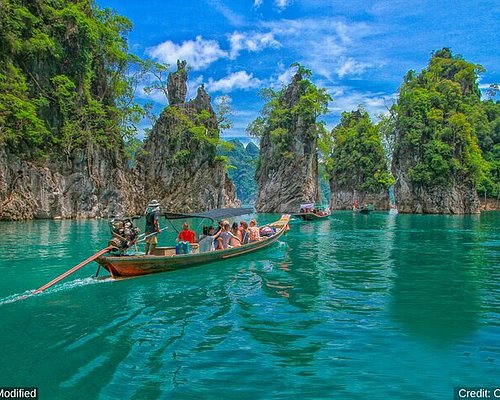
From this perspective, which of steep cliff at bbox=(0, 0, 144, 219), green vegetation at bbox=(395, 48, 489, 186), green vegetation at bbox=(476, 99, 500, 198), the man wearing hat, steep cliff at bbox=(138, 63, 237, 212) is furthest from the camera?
green vegetation at bbox=(476, 99, 500, 198)

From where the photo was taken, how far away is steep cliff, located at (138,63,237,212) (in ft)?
206

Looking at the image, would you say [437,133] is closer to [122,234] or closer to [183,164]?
[183,164]

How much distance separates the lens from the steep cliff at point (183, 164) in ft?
206

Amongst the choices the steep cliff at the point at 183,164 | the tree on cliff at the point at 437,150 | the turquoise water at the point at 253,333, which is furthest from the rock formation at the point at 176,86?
the turquoise water at the point at 253,333

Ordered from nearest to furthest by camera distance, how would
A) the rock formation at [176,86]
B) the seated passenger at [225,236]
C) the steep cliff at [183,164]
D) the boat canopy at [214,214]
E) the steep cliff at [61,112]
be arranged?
the boat canopy at [214,214], the seated passenger at [225,236], the steep cliff at [61,112], the steep cliff at [183,164], the rock formation at [176,86]

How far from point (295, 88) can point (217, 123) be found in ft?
55.8

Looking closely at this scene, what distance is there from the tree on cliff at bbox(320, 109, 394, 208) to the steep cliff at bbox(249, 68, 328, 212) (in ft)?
41.9

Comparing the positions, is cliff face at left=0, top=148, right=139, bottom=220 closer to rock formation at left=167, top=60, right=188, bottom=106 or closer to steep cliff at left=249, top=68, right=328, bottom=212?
rock formation at left=167, top=60, right=188, bottom=106

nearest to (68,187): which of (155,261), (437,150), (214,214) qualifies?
(214,214)

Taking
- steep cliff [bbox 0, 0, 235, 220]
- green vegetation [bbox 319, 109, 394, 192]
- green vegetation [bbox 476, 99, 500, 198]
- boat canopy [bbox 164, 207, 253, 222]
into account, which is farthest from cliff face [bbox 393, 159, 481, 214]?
boat canopy [bbox 164, 207, 253, 222]

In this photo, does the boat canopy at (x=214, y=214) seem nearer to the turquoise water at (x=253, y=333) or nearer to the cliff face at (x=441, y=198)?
the turquoise water at (x=253, y=333)

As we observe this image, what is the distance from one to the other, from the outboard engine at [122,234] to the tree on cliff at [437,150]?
60101 millimetres

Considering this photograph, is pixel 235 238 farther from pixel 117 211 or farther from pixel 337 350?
pixel 117 211

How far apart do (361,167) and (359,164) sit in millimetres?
832
